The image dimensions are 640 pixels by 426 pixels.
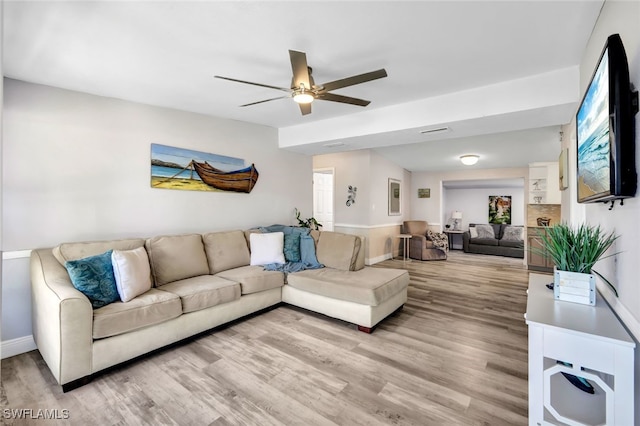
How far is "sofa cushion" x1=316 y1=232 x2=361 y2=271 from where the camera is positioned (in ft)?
11.7

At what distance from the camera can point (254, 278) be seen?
327 centimetres

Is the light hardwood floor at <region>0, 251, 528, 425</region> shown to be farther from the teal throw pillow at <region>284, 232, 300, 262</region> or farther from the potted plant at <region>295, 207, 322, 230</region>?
the potted plant at <region>295, 207, 322, 230</region>

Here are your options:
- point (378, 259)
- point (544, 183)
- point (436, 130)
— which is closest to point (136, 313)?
point (436, 130)

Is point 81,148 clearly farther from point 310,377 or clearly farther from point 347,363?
point 347,363

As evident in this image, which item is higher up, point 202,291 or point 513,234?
point 513,234

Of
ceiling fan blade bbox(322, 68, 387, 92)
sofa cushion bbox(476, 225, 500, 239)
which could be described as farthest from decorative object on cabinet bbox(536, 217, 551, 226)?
ceiling fan blade bbox(322, 68, 387, 92)

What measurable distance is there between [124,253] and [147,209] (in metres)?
0.90

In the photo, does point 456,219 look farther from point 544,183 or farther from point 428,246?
point 544,183

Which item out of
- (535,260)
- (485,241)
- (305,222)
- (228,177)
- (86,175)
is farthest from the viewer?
(485,241)

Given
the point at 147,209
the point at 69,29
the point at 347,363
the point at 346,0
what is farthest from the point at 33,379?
the point at 346,0

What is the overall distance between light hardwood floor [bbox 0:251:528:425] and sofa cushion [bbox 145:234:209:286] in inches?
27.6

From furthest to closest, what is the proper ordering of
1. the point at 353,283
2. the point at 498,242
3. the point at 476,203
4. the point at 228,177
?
the point at 476,203
the point at 498,242
the point at 228,177
the point at 353,283

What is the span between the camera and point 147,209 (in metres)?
3.37

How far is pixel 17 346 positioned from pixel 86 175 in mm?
1592
